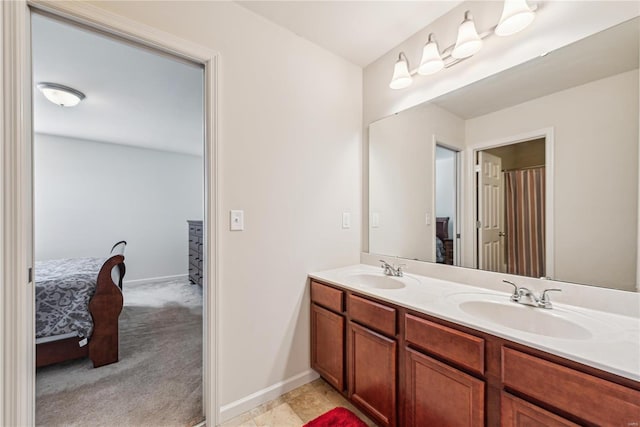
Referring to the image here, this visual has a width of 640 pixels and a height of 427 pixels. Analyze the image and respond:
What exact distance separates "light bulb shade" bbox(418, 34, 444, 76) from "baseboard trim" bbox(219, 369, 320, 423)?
220 centimetres

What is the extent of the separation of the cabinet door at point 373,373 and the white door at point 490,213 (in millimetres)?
744

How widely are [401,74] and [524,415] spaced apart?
188 centimetres

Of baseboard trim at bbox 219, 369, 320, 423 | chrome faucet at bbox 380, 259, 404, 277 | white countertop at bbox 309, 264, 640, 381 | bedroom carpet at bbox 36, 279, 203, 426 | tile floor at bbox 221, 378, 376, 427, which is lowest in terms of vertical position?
bedroom carpet at bbox 36, 279, 203, 426

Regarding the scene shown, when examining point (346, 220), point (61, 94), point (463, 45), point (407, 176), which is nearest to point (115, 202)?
point (61, 94)

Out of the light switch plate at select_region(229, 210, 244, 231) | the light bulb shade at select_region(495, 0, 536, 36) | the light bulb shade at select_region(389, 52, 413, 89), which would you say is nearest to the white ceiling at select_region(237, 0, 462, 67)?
the light bulb shade at select_region(389, 52, 413, 89)

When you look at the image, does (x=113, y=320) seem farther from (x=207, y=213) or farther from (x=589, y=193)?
(x=589, y=193)

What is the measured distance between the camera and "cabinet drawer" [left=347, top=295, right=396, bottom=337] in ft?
4.37

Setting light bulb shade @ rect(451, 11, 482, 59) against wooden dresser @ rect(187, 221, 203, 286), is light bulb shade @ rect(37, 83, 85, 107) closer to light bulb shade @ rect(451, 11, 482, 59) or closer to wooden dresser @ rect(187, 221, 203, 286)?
wooden dresser @ rect(187, 221, 203, 286)

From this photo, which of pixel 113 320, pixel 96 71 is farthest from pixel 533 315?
pixel 96 71

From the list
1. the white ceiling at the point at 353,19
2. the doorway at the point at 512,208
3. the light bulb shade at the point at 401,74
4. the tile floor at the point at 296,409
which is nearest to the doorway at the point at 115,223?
the tile floor at the point at 296,409

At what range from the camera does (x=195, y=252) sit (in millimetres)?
4469

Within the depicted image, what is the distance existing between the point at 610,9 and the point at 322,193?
1.66m

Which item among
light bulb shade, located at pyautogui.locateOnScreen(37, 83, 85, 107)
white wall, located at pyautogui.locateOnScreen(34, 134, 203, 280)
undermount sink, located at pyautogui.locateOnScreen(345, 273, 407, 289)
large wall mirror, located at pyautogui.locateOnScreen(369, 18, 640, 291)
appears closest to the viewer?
large wall mirror, located at pyautogui.locateOnScreen(369, 18, 640, 291)

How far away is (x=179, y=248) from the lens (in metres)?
5.13
